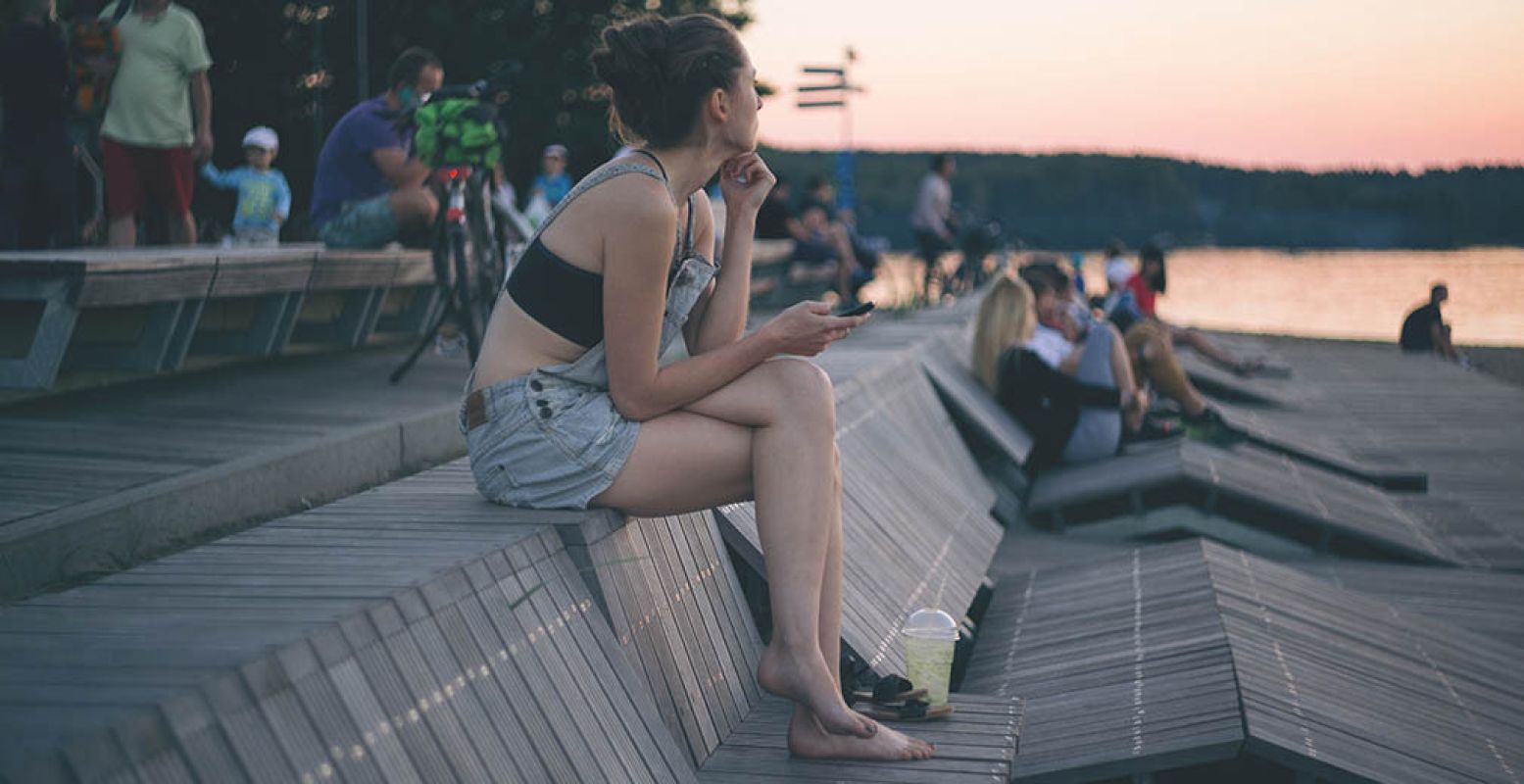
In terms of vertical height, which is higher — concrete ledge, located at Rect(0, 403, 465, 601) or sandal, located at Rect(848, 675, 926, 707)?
concrete ledge, located at Rect(0, 403, 465, 601)

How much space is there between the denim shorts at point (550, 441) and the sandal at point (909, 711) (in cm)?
90

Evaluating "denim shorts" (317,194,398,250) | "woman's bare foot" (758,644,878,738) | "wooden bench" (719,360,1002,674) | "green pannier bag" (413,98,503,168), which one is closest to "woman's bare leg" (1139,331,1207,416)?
"wooden bench" (719,360,1002,674)

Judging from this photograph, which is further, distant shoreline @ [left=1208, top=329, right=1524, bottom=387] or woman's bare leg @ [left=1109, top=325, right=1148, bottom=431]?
distant shoreline @ [left=1208, top=329, right=1524, bottom=387]

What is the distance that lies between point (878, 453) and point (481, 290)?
2399mm

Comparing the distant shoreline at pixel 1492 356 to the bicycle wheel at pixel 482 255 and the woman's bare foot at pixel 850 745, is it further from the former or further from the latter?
the woman's bare foot at pixel 850 745

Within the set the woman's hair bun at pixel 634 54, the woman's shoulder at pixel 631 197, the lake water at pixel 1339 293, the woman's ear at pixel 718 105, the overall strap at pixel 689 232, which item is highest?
the woman's hair bun at pixel 634 54

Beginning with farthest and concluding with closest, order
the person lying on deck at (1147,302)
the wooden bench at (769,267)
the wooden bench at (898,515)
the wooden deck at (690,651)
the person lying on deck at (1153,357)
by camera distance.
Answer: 1. the wooden bench at (769,267)
2. the person lying on deck at (1147,302)
3. the person lying on deck at (1153,357)
4. the wooden bench at (898,515)
5. the wooden deck at (690,651)

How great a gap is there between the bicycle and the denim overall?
4.03 m

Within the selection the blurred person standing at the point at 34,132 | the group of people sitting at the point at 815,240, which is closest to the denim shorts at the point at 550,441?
the blurred person standing at the point at 34,132

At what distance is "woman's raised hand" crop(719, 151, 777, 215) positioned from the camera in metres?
4.07

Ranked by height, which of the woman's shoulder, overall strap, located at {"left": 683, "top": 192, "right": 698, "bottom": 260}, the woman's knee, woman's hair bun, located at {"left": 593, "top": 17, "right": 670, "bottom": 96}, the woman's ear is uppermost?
woman's hair bun, located at {"left": 593, "top": 17, "right": 670, "bottom": 96}

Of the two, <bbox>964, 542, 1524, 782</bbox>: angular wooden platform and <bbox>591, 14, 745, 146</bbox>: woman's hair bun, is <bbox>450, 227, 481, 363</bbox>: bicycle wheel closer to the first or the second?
<bbox>964, 542, 1524, 782</bbox>: angular wooden platform

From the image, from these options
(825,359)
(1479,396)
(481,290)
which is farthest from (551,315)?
(1479,396)

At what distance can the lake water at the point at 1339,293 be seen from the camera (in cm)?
4509
